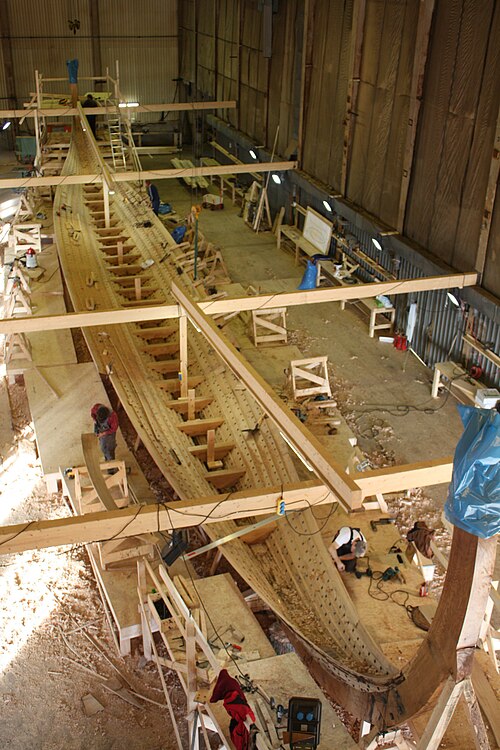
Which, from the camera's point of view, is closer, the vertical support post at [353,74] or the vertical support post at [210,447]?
the vertical support post at [210,447]

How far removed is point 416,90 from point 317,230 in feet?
17.5

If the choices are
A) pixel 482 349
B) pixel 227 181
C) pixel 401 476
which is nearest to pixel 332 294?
pixel 482 349

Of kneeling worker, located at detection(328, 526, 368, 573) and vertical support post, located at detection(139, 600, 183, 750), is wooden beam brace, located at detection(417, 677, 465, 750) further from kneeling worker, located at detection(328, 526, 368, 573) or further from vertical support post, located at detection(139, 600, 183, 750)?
kneeling worker, located at detection(328, 526, 368, 573)

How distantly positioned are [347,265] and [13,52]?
19.3 meters

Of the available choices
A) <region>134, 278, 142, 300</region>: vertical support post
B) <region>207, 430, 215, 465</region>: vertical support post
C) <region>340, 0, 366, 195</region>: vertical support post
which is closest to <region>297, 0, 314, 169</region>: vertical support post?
<region>340, 0, 366, 195</region>: vertical support post

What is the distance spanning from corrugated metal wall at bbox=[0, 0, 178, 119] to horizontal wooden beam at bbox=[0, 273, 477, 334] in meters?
22.1

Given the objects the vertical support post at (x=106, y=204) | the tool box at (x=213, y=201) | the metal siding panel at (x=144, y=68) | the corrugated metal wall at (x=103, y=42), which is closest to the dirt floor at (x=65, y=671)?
the vertical support post at (x=106, y=204)

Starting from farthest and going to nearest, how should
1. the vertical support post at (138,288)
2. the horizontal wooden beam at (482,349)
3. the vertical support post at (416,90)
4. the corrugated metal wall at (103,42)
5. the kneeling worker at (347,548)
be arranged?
the corrugated metal wall at (103,42)
the vertical support post at (138,288)
the vertical support post at (416,90)
the horizontal wooden beam at (482,349)
the kneeling worker at (347,548)

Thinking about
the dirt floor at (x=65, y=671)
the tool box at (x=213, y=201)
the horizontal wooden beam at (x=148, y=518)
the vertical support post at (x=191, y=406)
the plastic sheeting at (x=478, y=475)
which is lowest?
the dirt floor at (x=65, y=671)

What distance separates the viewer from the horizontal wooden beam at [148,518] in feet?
22.2

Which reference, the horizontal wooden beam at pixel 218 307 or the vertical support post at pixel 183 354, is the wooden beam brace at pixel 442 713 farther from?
the horizontal wooden beam at pixel 218 307

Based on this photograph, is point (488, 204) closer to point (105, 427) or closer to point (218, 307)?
point (218, 307)

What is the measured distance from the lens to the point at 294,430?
296 inches

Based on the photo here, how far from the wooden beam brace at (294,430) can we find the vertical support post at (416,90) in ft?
23.6
